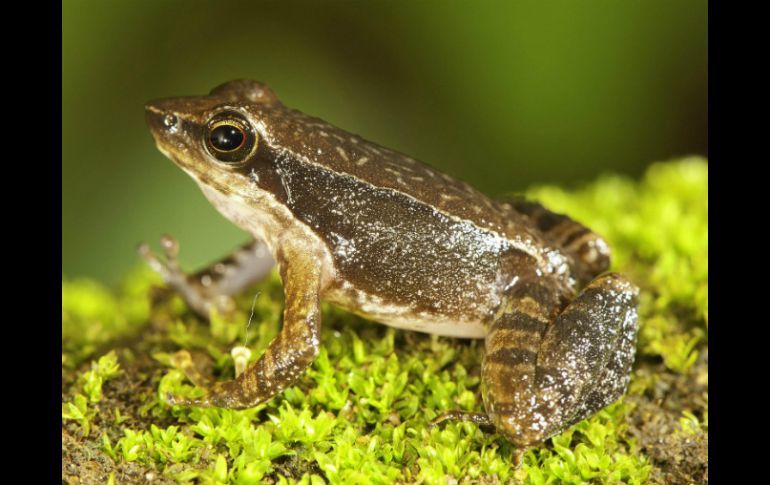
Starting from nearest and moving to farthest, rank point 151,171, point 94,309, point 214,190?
point 214,190 < point 94,309 < point 151,171

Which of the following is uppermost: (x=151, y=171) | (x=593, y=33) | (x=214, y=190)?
(x=593, y=33)

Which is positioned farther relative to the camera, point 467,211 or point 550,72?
point 550,72

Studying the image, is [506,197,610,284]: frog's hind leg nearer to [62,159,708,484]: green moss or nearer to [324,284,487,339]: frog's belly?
[62,159,708,484]: green moss

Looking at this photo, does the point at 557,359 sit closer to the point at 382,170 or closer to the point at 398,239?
the point at 398,239

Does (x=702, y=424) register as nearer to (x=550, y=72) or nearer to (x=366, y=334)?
(x=366, y=334)

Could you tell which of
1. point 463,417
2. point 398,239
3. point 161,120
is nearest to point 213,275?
point 161,120

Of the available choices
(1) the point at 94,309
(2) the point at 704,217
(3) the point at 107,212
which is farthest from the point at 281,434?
(3) the point at 107,212

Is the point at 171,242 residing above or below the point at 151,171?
below
